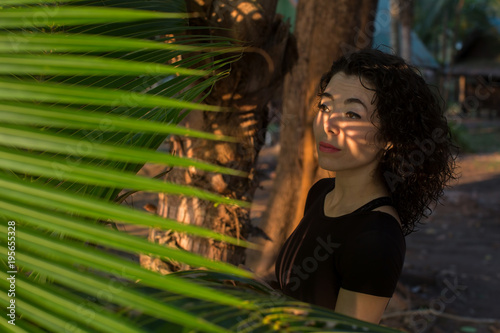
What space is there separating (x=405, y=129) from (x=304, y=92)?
230cm

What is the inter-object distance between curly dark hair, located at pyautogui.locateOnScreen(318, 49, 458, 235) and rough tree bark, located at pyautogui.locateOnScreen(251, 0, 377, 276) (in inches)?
80.4

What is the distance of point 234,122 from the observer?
1.99m

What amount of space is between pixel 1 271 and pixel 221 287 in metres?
0.31

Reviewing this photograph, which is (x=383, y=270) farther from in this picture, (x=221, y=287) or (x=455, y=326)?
(x=455, y=326)

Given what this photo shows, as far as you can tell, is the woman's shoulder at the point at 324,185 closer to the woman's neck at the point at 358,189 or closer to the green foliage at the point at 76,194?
the woman's neck at the point at 358,189

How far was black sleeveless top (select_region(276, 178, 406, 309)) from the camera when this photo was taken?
1.10 metres

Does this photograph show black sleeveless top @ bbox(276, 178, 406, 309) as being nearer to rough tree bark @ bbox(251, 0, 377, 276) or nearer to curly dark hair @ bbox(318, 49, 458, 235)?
curly dark hair @ bbox(318, 49, 458, 235)

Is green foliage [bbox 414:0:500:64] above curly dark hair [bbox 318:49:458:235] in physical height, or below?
above

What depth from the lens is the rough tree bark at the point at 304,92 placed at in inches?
132

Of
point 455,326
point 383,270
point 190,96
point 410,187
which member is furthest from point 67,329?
point 455,326

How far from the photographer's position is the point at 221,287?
721mm

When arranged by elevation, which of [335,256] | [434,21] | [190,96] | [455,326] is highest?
[434,21]

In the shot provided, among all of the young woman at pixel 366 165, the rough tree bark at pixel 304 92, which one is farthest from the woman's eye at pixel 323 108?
the rough tree bark at pixel 304 92

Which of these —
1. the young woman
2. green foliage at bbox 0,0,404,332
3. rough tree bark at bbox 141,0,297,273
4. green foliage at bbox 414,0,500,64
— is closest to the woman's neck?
the young woman
